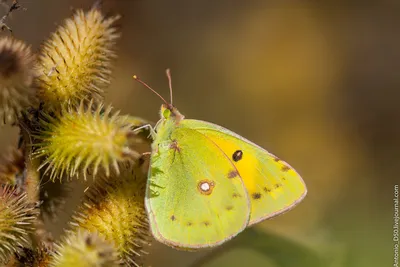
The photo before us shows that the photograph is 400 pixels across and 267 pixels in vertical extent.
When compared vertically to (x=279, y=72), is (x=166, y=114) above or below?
below

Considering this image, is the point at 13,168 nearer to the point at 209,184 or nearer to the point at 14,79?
the point at 14,79

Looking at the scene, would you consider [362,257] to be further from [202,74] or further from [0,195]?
[202,74]

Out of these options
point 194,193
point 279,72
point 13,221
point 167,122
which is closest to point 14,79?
point 13,221

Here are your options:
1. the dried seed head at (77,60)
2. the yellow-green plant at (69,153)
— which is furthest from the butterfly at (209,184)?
the dried seed head at (77,60)

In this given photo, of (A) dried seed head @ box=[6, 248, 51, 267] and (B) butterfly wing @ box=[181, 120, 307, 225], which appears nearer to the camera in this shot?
(A) dried seed head @ box=[6, 248, 51, 267]

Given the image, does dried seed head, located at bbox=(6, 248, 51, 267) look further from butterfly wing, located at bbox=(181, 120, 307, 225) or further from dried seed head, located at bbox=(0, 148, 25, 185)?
butterfly wing, located at bbox=(181, 120, 307, 225)

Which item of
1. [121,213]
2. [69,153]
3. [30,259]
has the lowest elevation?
[30,259]

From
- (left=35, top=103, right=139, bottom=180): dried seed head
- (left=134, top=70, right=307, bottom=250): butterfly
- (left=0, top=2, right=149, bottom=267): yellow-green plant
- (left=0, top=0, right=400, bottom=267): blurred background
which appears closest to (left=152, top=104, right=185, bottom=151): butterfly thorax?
(left=134, top=70, right=307, bottom=250): butterfly
